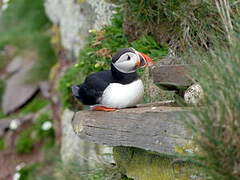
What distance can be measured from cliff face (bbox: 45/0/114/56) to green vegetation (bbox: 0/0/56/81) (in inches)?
46.8

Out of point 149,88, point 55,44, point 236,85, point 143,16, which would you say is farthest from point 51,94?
point 236,85

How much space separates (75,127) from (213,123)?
66.7 inches

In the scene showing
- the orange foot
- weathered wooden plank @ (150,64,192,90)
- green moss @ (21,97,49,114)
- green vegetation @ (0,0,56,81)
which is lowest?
green moss @ (21,97,49,114)

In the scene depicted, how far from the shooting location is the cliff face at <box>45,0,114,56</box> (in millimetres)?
7492

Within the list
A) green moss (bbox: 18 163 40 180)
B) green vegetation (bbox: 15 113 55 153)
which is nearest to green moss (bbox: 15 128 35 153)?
green vegetation (bbox: 15 113 55 153)

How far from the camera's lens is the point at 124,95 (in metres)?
3.89

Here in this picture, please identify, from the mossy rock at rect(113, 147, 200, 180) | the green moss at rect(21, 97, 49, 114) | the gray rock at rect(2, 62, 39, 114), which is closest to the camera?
the mossy rock at rect(113, 147, 200, 180)

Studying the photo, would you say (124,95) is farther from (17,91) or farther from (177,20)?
(17,91)

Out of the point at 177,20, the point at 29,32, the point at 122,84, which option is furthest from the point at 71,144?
the point at 29,32

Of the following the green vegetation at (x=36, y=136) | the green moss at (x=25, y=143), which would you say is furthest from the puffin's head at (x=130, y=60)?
the green moss at (x=25, y=143)

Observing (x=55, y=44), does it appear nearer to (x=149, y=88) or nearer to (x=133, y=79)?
(x=149, y=88)

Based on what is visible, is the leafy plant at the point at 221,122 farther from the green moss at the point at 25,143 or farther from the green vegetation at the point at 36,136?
the green moss at the point at 25,143

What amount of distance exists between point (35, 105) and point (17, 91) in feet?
2.52

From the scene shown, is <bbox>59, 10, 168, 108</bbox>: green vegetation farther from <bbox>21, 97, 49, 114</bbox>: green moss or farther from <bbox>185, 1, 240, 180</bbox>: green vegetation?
<bbox>21, 97, 49, 114</bbox>: green moss
